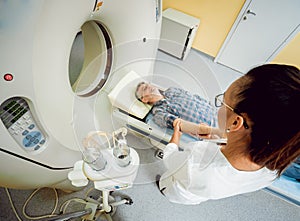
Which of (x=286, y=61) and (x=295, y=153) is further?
(x=286, y=61)

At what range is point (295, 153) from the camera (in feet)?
1.61

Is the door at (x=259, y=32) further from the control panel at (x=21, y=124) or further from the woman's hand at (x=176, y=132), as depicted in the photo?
the control panel at (x=21, y=124)

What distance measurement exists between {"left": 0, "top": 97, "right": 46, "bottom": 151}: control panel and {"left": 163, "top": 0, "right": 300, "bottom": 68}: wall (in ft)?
7.03

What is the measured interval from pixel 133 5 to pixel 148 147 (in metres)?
0.97

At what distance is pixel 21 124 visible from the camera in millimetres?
556

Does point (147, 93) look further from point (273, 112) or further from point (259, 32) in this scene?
point (259, 32)

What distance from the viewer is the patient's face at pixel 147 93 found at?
119 cm

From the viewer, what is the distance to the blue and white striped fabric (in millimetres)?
1149

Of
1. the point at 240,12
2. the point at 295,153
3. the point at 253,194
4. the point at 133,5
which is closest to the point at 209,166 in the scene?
the point at 295,153

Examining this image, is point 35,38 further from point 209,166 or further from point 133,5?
point 209,166

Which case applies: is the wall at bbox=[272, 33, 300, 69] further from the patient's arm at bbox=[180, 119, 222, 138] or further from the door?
the patient's arm at bbox=[180, 119, 222, 138]

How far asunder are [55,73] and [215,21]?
208 centimetres

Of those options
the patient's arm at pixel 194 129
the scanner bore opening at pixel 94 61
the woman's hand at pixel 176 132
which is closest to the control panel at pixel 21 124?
the scanner bore opening at pixel 94 61

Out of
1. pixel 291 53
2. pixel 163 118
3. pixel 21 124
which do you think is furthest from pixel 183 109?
pixel 291 53
